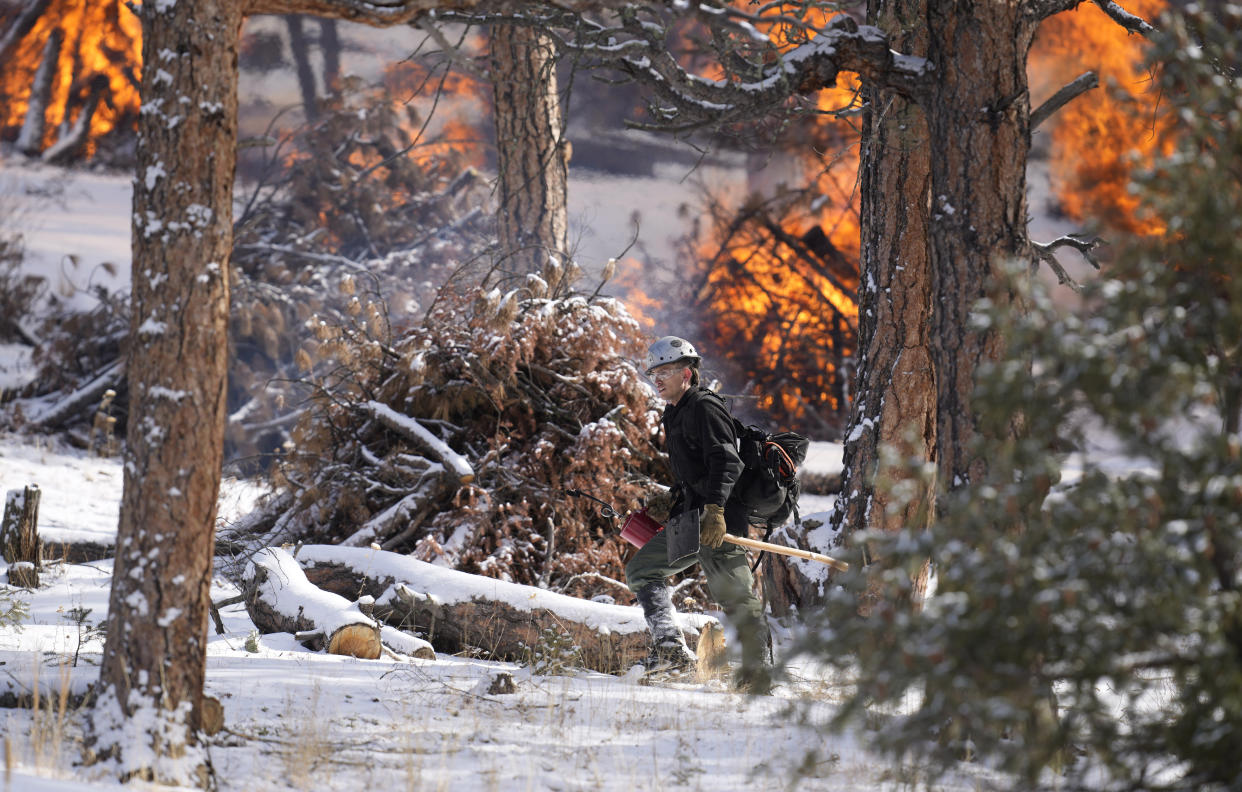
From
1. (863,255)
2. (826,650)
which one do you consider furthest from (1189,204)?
(863,255)

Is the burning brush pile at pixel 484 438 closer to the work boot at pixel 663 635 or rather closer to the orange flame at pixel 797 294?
the work boot at pixel 663 635

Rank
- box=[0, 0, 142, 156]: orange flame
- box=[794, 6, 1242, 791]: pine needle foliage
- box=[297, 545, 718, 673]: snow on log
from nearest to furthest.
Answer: box=[794, 6, 1242, 791]: pine needle foliage, box=[297, 545, 718, 673]: snow on log, box=[0, 0, 142, 156]: orange flame

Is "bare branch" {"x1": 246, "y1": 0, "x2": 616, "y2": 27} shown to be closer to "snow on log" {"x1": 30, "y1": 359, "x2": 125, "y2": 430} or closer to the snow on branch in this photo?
the snow on branch

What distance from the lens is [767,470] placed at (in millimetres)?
5402

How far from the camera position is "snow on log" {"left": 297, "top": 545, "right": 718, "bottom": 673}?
577cm

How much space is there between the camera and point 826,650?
2514 millimetres

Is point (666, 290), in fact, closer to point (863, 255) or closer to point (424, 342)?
point (424, 342)

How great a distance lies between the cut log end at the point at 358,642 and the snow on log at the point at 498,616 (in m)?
0.46

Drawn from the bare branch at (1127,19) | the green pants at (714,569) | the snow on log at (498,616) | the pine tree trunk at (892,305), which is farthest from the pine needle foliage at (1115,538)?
the pine tree trunk at (892,305)

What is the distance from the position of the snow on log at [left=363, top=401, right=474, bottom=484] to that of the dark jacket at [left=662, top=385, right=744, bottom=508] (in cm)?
259

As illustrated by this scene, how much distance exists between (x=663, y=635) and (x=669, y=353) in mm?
1507

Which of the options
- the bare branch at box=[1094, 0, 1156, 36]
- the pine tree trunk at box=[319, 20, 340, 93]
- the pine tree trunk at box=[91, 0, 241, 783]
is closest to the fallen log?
the pine tree trunk at box=[91, 0, 241, 783]

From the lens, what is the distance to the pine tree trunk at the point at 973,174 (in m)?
4.30

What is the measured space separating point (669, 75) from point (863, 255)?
2231 millimetres
